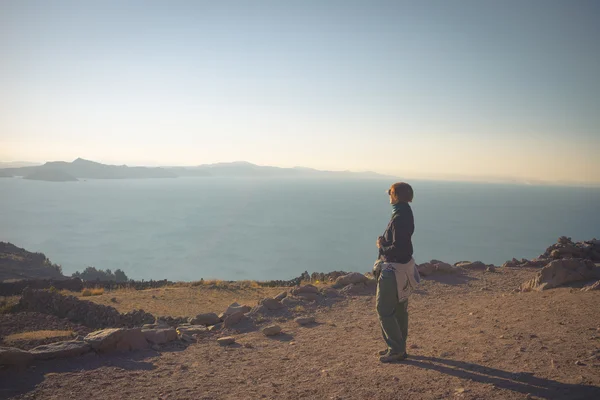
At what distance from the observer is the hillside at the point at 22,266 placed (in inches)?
1162

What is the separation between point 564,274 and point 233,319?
8.33m

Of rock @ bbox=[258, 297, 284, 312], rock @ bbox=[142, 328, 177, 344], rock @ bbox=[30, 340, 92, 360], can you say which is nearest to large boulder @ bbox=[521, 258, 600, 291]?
rock @ bbox=[258, 297, 284, 312]

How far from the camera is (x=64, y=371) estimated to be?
5.32 meters

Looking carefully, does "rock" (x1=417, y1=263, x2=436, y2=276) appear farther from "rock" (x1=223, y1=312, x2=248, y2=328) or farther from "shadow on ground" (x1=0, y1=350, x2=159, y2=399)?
"shadow on ground" (x1=0, y1=350, x2=159, y2=399)

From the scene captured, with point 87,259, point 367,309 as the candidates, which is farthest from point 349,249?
point 367,309

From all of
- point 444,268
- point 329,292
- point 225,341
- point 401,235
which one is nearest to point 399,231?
point 401,235

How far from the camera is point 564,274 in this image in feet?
30.2

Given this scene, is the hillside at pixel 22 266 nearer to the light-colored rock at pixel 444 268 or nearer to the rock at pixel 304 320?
the rock at pixel 304 320

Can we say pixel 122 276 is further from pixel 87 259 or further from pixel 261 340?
pixel 87 259

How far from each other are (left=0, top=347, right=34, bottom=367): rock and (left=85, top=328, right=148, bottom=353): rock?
2.99ft

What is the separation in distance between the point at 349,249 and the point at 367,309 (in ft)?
338

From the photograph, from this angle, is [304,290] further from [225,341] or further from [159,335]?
[159,335]

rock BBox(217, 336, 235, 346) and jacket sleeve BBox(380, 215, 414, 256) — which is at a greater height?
jacket sleeve BBox(380, 215, 414, 256)

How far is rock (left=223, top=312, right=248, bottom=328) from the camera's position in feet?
26.9
